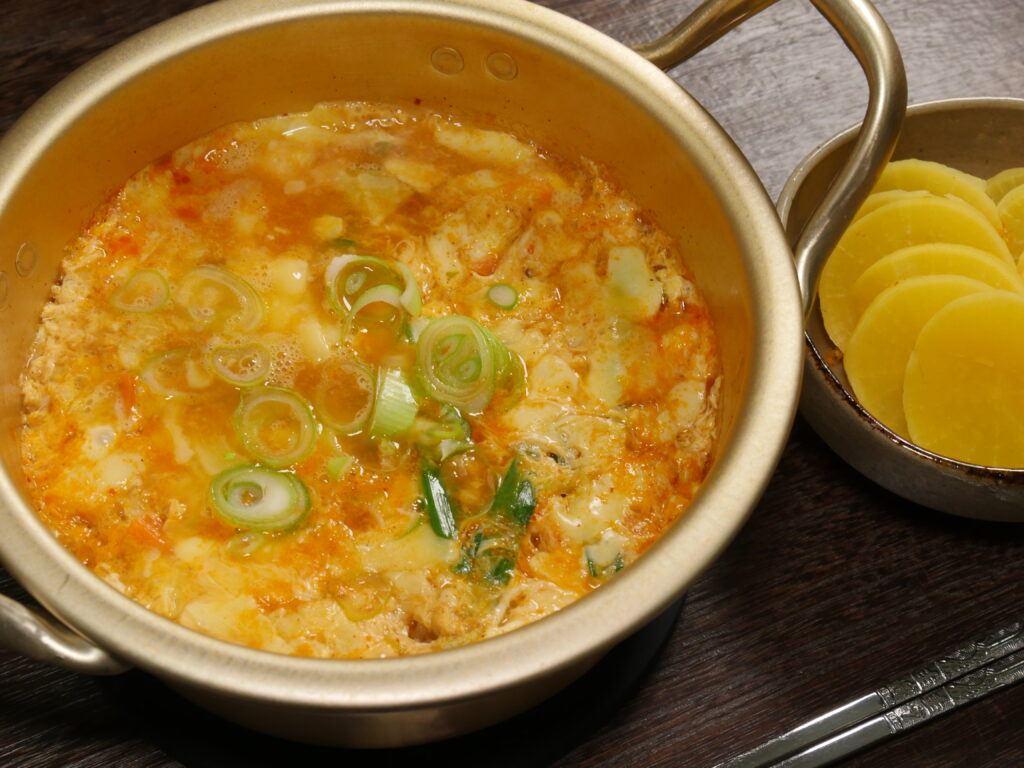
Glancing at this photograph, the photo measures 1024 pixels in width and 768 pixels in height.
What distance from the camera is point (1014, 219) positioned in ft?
7.24

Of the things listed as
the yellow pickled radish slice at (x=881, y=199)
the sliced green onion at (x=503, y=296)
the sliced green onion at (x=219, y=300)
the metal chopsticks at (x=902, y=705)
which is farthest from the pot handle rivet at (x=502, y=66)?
the metal chopsticks at (x=902, y=705)

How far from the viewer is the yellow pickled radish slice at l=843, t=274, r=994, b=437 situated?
197 centimetres

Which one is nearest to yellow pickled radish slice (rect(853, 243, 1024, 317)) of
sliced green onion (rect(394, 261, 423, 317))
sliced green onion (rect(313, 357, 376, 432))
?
sliced green onion (rect(394, 261, 423, 317))

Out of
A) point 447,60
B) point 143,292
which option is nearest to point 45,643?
point 143,292

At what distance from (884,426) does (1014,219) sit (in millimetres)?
690

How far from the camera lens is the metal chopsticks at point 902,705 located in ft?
5.80

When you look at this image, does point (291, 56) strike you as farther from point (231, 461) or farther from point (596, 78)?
point (231, 461)

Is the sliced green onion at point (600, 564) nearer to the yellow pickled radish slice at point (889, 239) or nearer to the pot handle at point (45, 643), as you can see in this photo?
the pot handle at point (45, 643)

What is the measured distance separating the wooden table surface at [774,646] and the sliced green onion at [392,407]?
0.55m

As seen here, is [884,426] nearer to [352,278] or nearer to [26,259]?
[352,278]

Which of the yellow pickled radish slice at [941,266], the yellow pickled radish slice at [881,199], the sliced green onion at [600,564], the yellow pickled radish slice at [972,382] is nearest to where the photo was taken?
the sliced green onion at [600,564]

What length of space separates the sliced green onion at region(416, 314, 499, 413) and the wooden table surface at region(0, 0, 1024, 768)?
51 centimetres

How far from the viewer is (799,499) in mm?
2049

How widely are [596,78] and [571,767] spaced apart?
1221 millimetres
